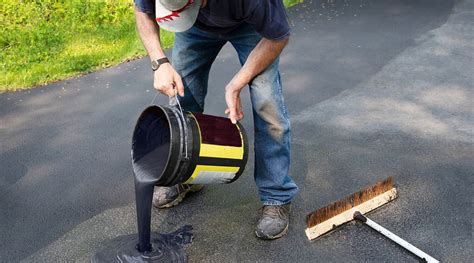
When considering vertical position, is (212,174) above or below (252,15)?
below

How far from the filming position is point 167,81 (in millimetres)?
2570

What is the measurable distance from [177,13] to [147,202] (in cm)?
88

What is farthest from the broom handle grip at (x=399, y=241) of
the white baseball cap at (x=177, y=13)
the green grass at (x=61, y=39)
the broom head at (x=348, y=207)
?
the green grass at (x=61, y=39)

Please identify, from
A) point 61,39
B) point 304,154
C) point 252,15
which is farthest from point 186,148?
point 61,39

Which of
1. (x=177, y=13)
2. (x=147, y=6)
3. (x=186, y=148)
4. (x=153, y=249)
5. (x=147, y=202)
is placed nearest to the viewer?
(x=177, y=13)

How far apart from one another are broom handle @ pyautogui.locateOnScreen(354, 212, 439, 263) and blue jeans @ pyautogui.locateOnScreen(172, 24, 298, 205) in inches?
15.5

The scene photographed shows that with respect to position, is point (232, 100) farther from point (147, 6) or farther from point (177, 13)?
point (147, 6)

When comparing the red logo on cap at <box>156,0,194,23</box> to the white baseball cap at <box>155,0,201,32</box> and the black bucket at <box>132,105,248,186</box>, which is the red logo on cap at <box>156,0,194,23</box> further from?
the black bucket at <box>132,105,248,186</box>

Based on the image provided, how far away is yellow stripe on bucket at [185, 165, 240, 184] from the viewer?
8.20 feet

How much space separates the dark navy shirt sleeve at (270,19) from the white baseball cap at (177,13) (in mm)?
244

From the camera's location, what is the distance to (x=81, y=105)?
4.46 meters

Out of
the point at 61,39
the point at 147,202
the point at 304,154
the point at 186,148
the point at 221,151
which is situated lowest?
the point at 304,154

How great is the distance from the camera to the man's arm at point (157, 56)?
257 cm

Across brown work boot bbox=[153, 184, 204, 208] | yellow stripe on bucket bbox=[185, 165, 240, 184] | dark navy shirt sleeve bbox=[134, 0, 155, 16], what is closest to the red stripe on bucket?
yellow stripe on bucket bbox=[185, 165, 240, 184]
